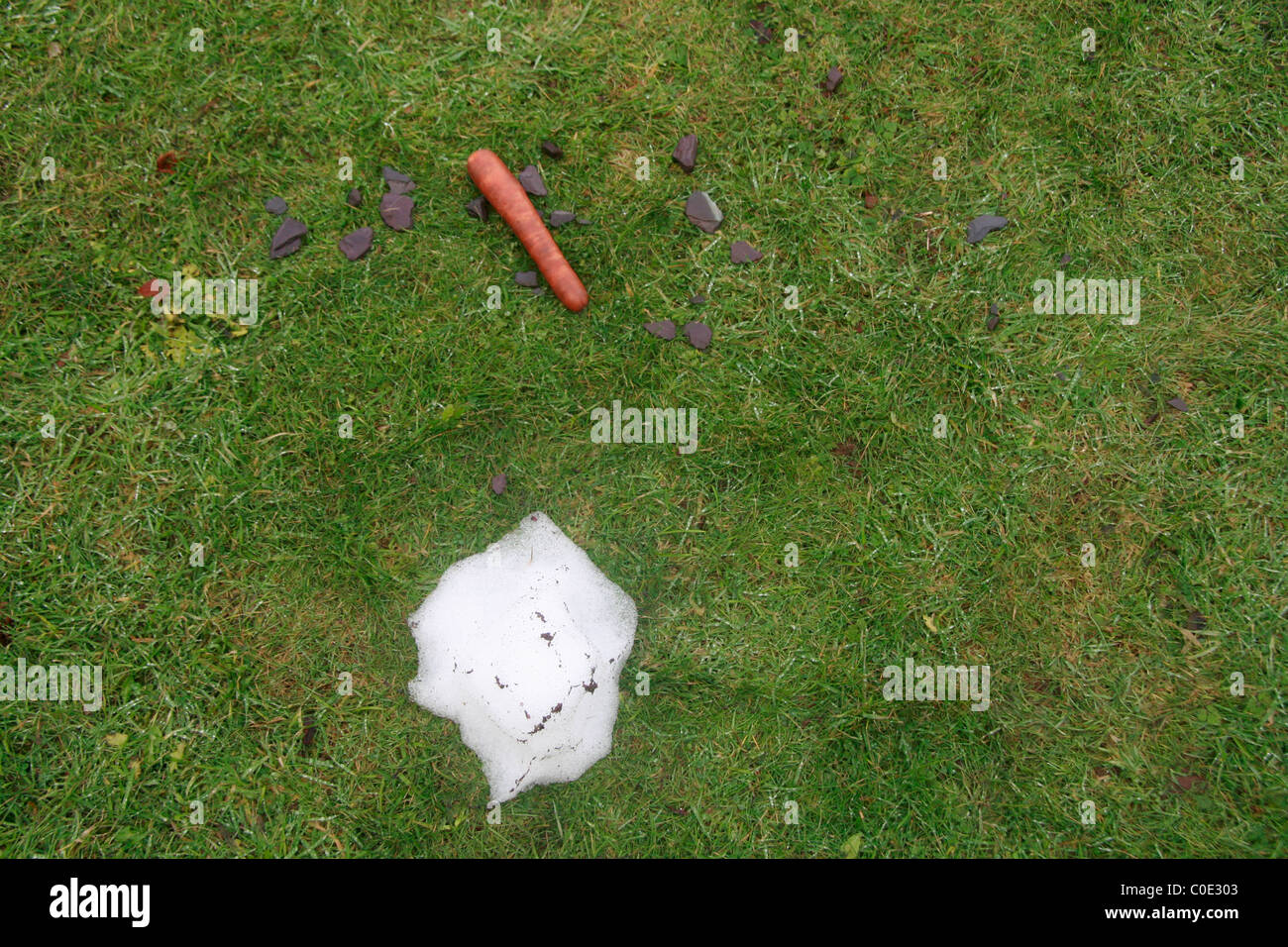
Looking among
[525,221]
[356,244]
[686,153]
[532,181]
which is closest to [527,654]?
[525,221]

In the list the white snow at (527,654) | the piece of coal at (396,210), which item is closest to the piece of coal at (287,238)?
the piece of coal at (396,210)

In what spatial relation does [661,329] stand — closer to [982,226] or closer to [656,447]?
[656,447]

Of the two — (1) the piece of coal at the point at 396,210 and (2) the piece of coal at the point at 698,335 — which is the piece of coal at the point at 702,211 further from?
(1) the piece of coal at the point at 396,210

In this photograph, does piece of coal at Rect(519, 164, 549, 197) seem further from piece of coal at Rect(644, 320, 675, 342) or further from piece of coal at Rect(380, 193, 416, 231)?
piece of coal at Rect(644, 320, 675, 342)

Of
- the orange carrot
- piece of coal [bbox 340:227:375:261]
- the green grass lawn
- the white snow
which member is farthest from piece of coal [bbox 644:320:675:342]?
piece of coal [bbox 340:227:375:261]

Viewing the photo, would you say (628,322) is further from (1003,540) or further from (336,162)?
(1003,540)

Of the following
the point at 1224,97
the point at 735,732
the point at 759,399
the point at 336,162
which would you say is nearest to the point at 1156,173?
the point at 1224,97
